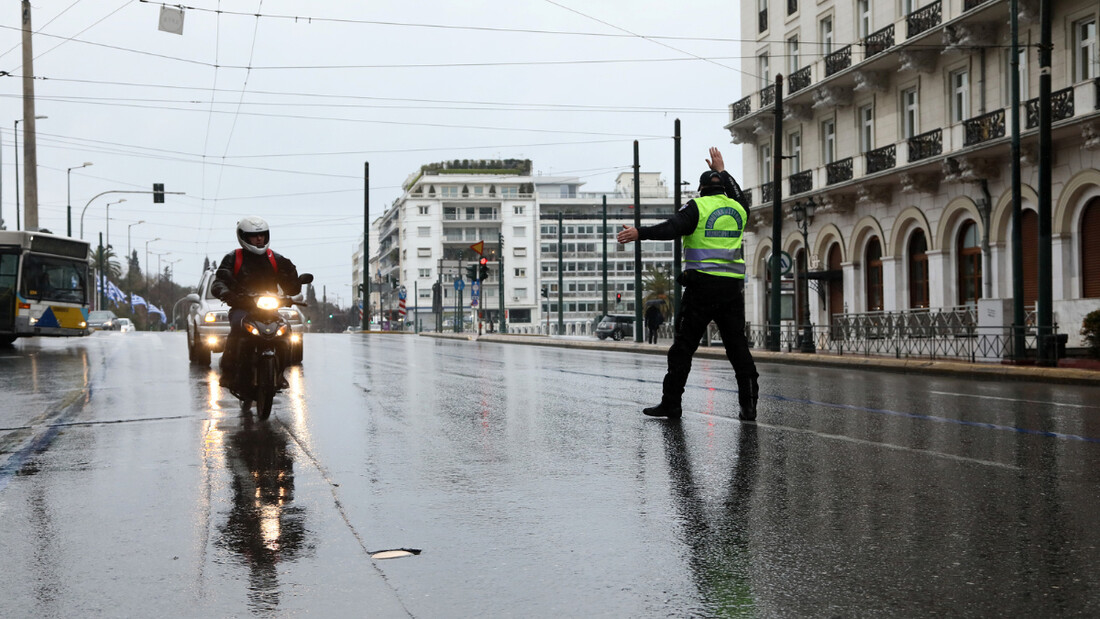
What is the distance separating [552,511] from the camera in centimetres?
527

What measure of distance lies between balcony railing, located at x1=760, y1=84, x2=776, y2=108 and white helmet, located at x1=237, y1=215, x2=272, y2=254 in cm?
3262

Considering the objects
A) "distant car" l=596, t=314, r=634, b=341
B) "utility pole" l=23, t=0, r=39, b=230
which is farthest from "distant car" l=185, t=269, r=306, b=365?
"distant car" l=596, t=314, r=634, b=341

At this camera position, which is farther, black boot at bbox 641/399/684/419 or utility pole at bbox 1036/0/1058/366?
utility pole at bbox 1036/0/1058/366

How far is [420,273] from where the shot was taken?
128 metres

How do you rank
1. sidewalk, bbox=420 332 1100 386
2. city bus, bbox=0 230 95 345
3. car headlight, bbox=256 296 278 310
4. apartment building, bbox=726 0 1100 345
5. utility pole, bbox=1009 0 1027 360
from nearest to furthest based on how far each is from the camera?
car headlight, bbox=256 296 278 310 → sidewalk, bbox=420 332 1100 386 → utility pole, bbox=1009 0 1027 360 → apartment building, bbox=726 0 1100 345 → city bus, bbox=0 230 95 345

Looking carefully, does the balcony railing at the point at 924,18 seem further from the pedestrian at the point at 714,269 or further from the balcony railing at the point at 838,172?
the pedestrian at the point at 714,269

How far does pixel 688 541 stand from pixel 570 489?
1346 mm

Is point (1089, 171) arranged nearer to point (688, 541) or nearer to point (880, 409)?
point (880, 409)

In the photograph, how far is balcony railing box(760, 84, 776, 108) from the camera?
40.4 metres

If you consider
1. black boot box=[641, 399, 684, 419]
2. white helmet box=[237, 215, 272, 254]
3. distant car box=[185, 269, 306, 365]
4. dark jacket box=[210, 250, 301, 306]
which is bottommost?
black boot box=[641, 399, 684, 419]

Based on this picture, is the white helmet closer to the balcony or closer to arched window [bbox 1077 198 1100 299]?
arched window [bbox 1077 198 1100 299]

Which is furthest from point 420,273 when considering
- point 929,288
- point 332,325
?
point 929,288

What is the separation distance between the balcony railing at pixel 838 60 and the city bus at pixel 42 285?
23.5m

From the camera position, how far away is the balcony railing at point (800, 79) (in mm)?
38312
